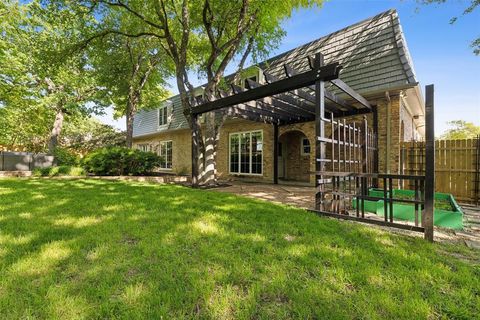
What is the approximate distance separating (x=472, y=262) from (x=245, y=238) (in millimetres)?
2454

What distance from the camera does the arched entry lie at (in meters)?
11.2

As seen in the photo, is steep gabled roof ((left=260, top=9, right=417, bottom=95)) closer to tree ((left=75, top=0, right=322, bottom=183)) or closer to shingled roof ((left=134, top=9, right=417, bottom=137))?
shingled roof ((left=134, top=9, right=417, bottom=137))

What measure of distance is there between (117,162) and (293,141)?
8377 mm

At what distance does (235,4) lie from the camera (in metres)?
8.25

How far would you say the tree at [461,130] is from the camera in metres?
26.2

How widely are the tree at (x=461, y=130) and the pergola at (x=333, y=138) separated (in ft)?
92.6

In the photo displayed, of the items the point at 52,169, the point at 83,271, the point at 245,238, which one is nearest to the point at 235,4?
the point at 245,238

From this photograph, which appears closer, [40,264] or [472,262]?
[40,264]

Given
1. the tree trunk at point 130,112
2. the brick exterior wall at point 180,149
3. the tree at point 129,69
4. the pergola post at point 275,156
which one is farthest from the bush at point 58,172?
the pergola post at point 275,156

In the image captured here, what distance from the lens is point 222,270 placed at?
7.00 feet

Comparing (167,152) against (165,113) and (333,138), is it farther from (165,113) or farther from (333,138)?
(333,138)

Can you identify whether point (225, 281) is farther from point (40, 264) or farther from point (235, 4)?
point (235, 4)

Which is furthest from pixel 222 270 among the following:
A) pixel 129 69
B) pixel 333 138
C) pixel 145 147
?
pixel 145 147

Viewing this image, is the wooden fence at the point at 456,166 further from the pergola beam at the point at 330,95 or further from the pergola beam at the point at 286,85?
the pergola beam at the point at 286,85
